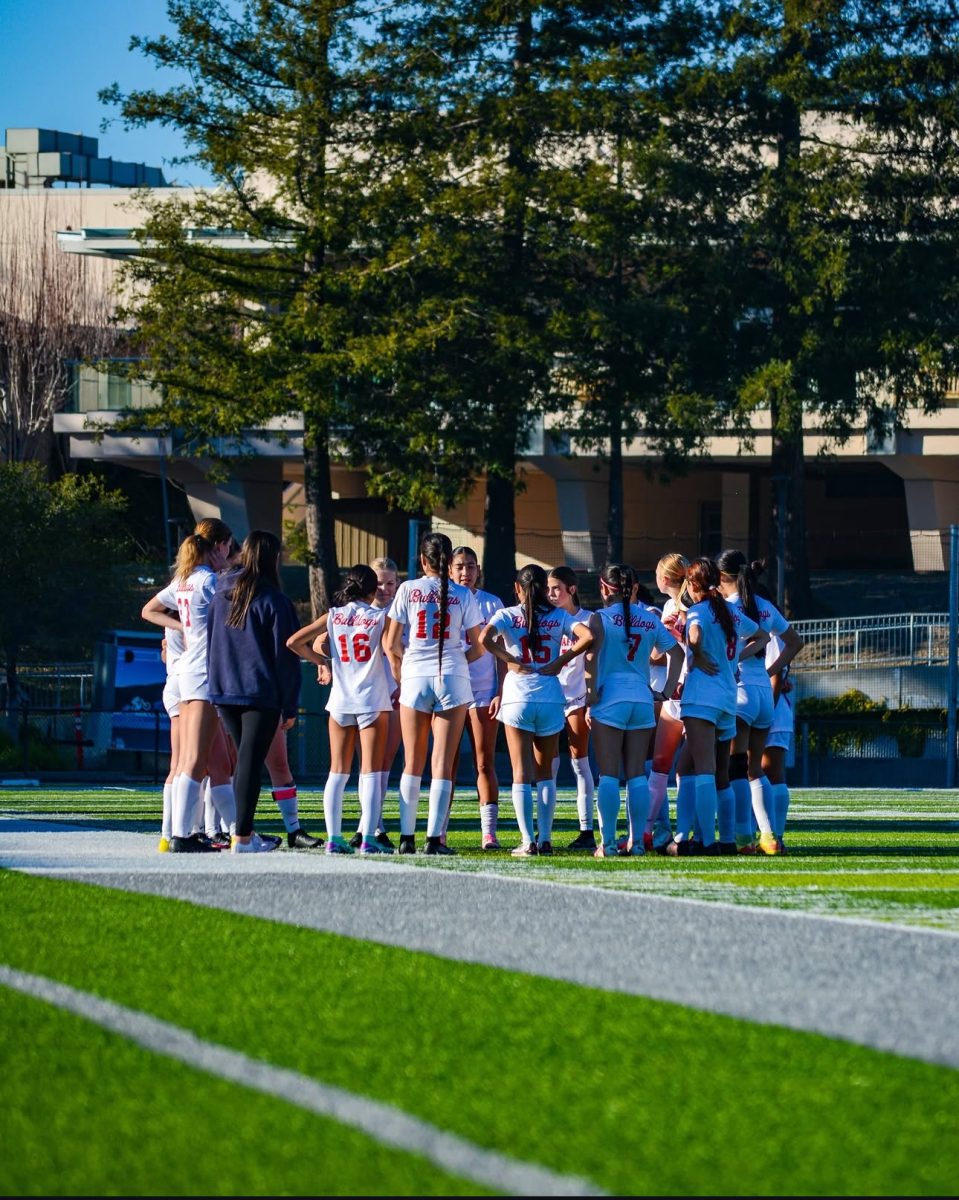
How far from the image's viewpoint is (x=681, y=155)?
39281 millimetres

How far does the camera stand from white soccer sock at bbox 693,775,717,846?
12.3 metres

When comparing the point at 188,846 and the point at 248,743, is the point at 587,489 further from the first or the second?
the point at 248,743

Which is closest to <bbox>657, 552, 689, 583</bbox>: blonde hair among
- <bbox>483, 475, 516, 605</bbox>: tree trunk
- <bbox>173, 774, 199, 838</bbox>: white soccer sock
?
<bbox>173, 774, 199, 838</bbox>: white soccer sock

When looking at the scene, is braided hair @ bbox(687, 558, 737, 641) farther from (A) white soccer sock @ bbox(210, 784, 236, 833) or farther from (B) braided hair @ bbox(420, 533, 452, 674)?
(A) white soccer sock @ bbox(210, 784, 236, 833)

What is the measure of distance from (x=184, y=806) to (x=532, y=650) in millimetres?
2221

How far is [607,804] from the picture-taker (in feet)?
39.6

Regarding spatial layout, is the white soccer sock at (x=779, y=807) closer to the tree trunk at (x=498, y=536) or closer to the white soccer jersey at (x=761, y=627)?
the white soccer jersey at (x=761, y=627)

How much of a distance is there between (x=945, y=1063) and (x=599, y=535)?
48.0m

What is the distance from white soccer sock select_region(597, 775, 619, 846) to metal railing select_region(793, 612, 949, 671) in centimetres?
2617

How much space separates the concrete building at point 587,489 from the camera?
5247 cm

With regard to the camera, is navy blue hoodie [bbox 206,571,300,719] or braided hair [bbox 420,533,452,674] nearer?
navy blue hoodie [bbox 206,571,300,719]

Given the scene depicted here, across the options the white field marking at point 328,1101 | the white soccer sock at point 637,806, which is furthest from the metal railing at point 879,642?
the white field marking at point 328,1101

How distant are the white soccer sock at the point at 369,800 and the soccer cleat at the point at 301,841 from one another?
1.56 ft

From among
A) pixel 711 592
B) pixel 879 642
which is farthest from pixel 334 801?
pixel 879 642
